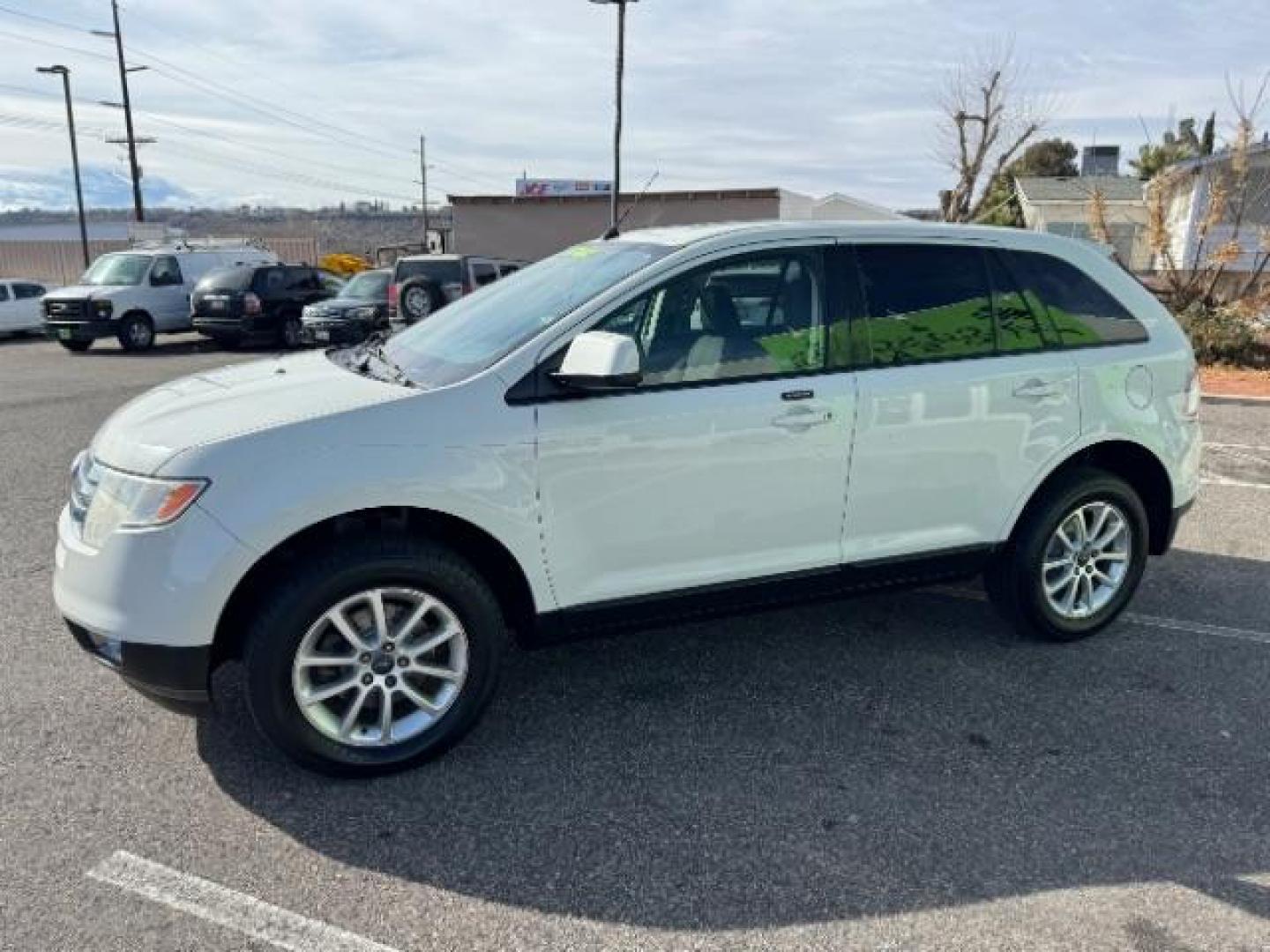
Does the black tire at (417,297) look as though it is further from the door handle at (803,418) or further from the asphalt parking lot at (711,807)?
the door handle at (803,418)

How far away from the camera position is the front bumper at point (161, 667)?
289cm

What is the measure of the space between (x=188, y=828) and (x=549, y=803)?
1092mm

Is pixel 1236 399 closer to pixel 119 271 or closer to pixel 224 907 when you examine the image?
pixel 224 907

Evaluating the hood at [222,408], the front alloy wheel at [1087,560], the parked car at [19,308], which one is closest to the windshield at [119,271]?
the parked car at [19,308]

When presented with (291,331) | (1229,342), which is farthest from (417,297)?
(1229,342)

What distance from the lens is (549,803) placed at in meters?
3.07

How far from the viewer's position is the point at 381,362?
3.73 meters

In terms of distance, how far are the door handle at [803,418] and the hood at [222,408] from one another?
1.31 m

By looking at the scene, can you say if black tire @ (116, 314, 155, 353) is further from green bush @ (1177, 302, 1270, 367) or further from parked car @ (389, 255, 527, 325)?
green bush @ (1177, 302, 1270, 367)

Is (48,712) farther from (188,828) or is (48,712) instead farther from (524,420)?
(524,420)

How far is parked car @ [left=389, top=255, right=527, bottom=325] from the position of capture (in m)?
15.0

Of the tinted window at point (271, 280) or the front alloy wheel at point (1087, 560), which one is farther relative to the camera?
the tinted window at point (271, 280)

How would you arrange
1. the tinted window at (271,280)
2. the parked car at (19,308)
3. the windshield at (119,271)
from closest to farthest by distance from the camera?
the tinted window at (271,280) → the windshield at (119,271) → the parked car at (19,308)

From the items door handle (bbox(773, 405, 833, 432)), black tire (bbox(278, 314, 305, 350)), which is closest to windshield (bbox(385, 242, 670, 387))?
door handle (bbox(773, 405, 833, 432))
